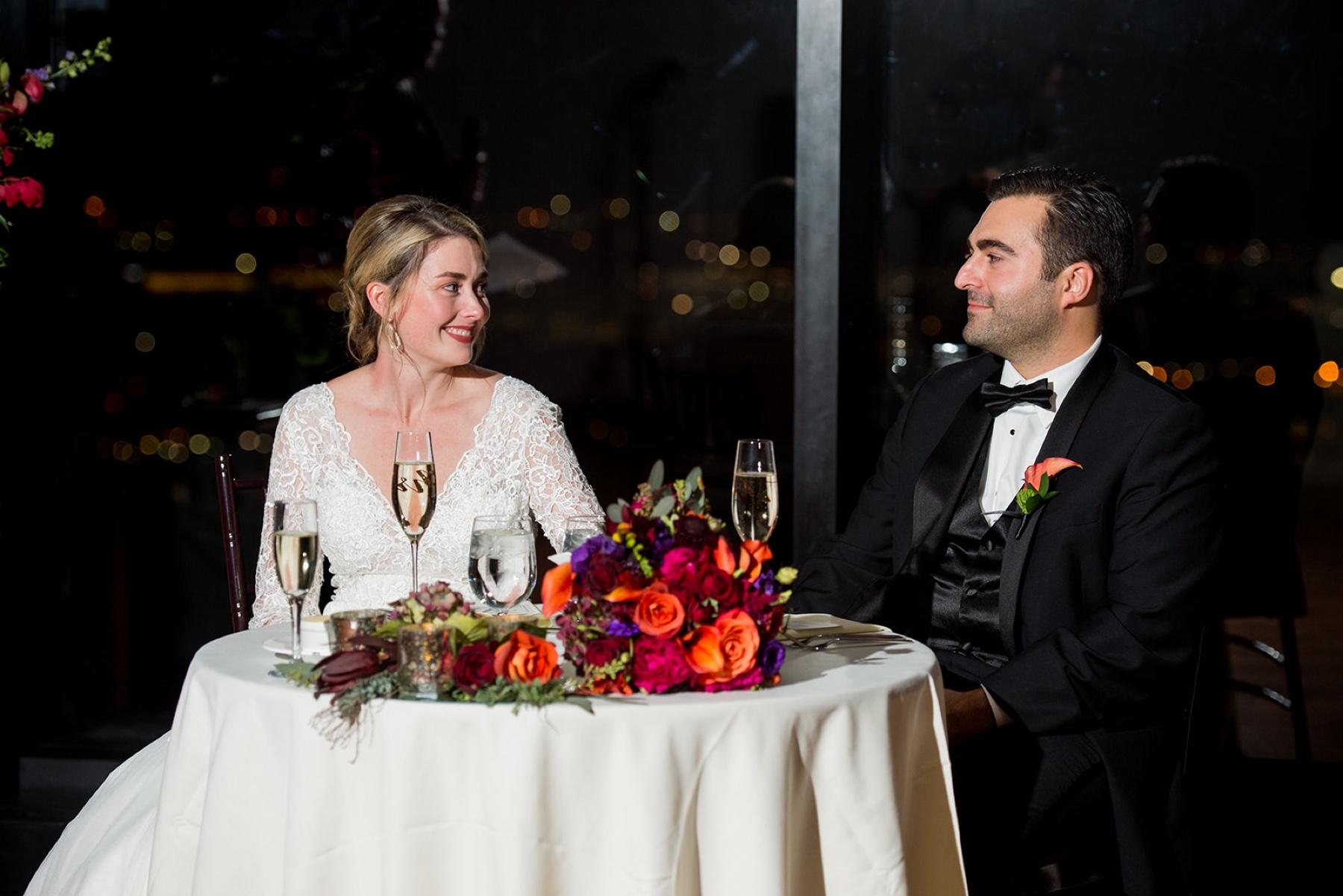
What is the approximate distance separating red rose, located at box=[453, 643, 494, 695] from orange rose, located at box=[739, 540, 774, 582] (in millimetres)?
345

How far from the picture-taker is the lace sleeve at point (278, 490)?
259 cm

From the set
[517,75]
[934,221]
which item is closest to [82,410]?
[517,75]

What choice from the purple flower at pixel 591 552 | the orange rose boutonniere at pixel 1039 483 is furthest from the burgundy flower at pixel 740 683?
the orange rose boutonniere at pixel 1039 483

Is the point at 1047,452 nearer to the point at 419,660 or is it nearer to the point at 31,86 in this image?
the point at 419,660

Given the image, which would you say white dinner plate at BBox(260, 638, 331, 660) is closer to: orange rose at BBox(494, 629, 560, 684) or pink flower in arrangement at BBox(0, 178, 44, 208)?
orange rose at BBox(494, 629, 560, 684)

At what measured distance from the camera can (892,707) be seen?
5.56ft

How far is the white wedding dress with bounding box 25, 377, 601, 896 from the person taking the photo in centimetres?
275

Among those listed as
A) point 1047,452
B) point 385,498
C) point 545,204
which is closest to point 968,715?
point 1047,452

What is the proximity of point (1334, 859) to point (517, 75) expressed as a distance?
3.33 meters

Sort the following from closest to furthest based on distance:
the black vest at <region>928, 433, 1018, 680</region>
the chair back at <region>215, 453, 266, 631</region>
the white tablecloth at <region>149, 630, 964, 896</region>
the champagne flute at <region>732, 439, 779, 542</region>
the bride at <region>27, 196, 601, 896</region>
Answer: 1. the white tablecloth at <region>149, 630, 964, 896</region>
2. the champagne flute at <region>732, 439, 779, 542</region>
3. the black vest at <region>928, 433, 1018, 680</region>
4. the chair back at <region>215, 453, 266, 631</region>
5. the bride at <region>27, 196, 601, 896</region>

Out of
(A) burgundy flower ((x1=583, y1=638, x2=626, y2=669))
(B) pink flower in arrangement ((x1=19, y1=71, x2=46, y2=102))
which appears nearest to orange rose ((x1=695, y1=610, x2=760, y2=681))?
(A) burgundy flower ((x1=583, y1=638, x2=626, y2=669))

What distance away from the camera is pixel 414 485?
6.72 feet

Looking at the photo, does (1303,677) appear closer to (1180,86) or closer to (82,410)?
(1180,86)

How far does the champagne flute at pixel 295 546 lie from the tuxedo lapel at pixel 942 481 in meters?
1.30
